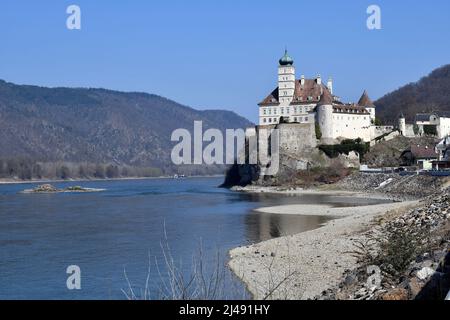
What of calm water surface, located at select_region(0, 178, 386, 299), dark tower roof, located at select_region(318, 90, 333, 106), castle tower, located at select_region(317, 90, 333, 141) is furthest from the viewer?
castle tower, located at select_region(317, 90, 333, 141)

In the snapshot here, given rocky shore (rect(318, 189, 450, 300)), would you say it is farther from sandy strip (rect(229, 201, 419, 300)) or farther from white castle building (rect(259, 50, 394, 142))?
white castle building (rect(259, 50, 394, 142))

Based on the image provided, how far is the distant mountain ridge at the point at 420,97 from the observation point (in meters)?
120

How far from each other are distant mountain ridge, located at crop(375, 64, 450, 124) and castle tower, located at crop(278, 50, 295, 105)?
41.3m

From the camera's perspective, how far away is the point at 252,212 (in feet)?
138

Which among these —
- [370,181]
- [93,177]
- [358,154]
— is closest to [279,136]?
[358,154]

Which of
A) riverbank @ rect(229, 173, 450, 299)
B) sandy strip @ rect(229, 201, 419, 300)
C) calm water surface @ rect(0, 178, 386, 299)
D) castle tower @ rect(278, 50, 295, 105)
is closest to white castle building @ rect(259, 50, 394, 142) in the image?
castle tower @ rect(278, 50, 295, 105)

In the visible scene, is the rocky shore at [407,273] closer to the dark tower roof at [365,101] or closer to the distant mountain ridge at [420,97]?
the dark tower roof at [365,101]

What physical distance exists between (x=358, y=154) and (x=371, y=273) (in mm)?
56301

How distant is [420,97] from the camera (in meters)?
146

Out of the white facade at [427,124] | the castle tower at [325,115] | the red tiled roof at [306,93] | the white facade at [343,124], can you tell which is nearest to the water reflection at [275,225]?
the castle tower at [325,115]

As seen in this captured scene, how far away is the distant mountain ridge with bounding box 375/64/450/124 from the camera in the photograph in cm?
12028
